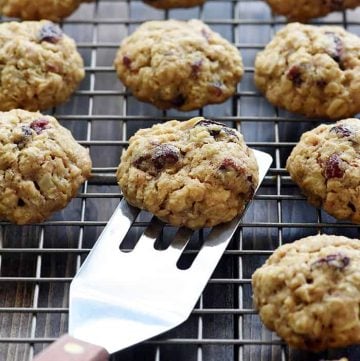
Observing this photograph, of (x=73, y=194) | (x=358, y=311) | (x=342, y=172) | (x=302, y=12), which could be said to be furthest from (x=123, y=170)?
(x=302, y=12)

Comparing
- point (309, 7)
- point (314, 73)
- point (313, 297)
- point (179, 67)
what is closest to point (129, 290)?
point (313, 297)

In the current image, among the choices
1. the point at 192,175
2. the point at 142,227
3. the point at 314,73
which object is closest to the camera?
the point at 192,175

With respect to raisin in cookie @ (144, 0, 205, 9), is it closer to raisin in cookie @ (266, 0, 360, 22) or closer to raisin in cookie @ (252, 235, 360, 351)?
raisin in cookie @ (266, 0, 360, 22)

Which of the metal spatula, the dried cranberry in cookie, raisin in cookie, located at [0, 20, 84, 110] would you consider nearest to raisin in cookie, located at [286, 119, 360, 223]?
the metal spatula

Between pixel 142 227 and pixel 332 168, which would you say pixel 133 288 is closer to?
pixel 142 227

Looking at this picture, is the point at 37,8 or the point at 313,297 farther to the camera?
the point at 37,8

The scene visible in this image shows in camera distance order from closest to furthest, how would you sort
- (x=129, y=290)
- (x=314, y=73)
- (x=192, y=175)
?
(x=129, y=290), (x=192, y=175), (x=314, y=73)

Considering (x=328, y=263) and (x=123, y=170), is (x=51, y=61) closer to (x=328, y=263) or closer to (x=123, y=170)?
(x=123, y=170)

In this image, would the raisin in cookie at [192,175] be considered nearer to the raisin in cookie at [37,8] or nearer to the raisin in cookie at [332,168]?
the raisin in cookie at [332,168]
